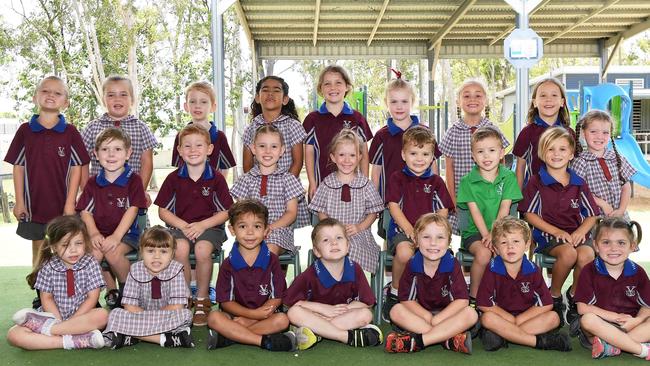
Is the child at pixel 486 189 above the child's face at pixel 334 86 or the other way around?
the other way around

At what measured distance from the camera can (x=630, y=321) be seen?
3.40m

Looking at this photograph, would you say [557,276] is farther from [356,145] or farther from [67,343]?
[67,343]

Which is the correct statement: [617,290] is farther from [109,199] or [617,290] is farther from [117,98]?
[117,98]

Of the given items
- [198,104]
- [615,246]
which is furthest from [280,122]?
[615,246]

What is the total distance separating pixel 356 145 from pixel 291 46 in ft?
36.0

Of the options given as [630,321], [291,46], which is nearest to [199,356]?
[630,321]

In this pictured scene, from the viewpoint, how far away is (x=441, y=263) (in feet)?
12.0

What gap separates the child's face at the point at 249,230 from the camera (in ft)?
12.0

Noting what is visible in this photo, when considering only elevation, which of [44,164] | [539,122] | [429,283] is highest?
[539,122]

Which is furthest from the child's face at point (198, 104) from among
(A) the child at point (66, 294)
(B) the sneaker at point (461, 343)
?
(B) the sneaker at point (461, 343)

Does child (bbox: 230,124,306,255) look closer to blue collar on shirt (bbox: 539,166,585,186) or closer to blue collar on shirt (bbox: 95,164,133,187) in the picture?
blue collar on shirt (bbox: 95,164,133,187)

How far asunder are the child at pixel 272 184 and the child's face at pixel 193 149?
29cm

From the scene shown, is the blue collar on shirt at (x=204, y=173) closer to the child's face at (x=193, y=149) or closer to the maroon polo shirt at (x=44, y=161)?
the child's face at (x=193, y=149)

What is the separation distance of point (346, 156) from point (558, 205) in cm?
129
